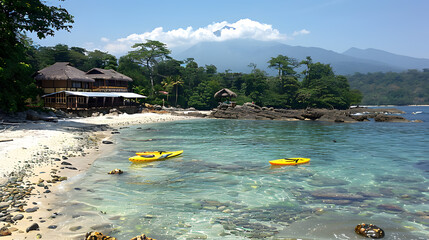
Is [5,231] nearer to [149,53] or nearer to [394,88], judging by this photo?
[149,53]

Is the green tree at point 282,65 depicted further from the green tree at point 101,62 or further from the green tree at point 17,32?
the green tree at point 17,32

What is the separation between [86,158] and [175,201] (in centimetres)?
694

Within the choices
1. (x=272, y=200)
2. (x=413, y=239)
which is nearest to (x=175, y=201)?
(x=272, y=200)

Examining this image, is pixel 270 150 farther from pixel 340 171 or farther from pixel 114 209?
pixel 114 209

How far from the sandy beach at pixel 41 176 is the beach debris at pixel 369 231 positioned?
558cm

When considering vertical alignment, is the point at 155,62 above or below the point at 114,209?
above

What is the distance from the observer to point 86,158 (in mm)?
13164

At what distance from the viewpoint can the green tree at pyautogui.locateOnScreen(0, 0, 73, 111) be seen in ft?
59.7

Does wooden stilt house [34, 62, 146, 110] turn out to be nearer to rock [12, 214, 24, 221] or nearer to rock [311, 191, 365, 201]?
rock [12, 214, 24, 221]

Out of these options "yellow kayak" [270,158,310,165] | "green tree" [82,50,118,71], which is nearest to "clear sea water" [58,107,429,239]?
"yellow kayak" [270,158,310,165]

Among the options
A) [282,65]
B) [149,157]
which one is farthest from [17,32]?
[282,65]

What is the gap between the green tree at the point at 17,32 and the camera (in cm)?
1820

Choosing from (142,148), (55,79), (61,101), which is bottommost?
(142,148)

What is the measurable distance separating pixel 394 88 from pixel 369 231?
173770 millimetres
